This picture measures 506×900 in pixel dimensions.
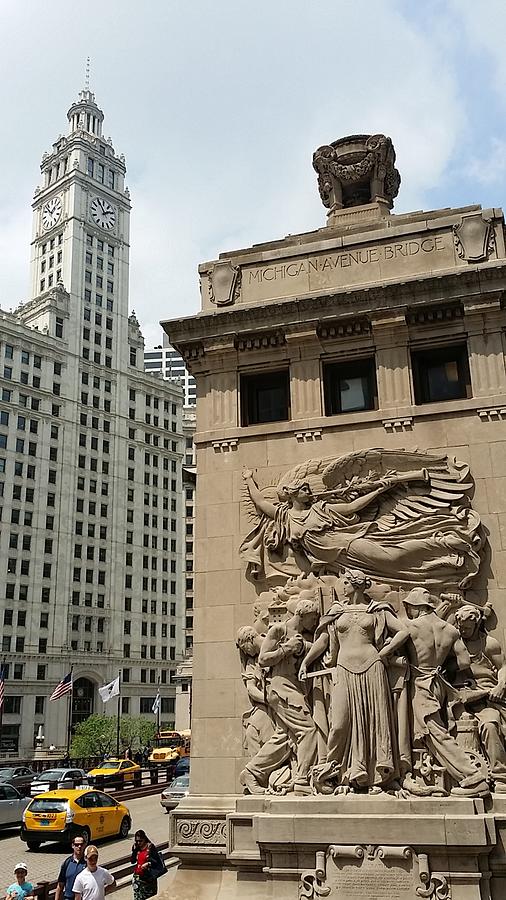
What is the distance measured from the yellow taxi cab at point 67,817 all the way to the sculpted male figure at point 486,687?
1517 centimetres

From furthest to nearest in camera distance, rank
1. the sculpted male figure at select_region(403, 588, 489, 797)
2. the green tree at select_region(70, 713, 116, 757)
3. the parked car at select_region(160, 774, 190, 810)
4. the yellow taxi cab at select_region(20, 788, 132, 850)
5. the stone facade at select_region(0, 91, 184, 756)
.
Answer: the stone facade at select_region(0, 91, 184, 756), the green tree at select_region(70, 713, 116, 757), the parked car at select_region(160, 774, 190, 810), the yellow taxi cab at select_region(20, 788, 132, 850), the sculpted male figure at select_region(403, 588, 489, 797)

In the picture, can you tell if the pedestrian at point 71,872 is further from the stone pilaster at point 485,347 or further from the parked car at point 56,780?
the parked car at point 56,780

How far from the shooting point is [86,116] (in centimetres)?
12512

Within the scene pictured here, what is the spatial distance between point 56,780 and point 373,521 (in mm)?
26352

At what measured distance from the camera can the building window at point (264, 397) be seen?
60.8 feet

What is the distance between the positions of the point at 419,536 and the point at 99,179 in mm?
115410

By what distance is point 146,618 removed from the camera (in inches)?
4338

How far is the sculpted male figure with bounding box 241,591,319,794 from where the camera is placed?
15.1 metres

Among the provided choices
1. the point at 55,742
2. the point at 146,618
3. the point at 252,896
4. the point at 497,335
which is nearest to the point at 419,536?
the point at 497,335

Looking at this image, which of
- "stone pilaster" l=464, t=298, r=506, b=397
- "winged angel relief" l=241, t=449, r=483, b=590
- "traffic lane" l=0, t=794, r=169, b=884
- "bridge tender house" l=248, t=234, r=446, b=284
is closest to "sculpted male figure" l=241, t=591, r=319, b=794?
"winged angel relief" l=241, t=449, r=483, b=590

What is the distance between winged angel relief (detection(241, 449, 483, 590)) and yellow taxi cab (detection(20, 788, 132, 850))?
13.4 meters

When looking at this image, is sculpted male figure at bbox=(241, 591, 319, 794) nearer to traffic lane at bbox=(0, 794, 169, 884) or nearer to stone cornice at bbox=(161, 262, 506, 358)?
stone cornice at bbox=(161, 262, 506, 358)

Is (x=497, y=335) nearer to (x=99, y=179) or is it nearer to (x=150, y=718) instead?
(x=150, y=718)

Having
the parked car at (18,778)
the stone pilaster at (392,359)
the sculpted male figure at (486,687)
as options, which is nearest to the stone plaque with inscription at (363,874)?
the sculpted male figure at (486,687)
